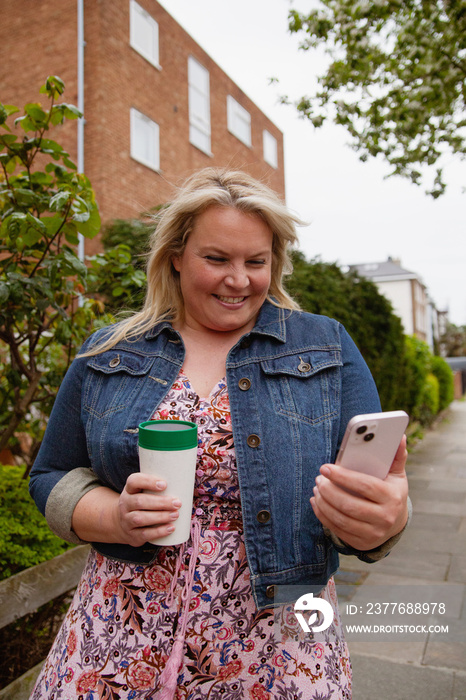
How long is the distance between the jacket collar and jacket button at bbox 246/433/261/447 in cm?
31

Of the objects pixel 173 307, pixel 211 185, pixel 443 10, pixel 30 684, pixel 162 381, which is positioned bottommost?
pixel 30 684

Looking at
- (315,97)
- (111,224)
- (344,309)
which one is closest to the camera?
(315,97)

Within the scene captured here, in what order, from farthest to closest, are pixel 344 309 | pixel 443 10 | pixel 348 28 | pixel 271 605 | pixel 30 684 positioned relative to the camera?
pixel 344 309 < pixel 348 28 < pixel 443 10 < pixel 30 684 < pixel 271 605

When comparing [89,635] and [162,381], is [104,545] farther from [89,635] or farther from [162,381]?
[162,381]

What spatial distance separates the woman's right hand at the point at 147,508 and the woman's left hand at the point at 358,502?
32 centimetres

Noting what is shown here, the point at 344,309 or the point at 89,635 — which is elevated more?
the point at 344,309

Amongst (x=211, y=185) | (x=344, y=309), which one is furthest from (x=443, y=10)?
(x=211, y=185)

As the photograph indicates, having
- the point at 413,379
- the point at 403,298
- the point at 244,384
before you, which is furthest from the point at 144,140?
the point at 403,298

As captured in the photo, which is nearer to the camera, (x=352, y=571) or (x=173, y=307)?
(x=173, y=307)

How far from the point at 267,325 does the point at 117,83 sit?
11261 mm

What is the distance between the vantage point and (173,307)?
1778mm

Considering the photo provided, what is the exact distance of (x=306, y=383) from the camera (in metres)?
1.48

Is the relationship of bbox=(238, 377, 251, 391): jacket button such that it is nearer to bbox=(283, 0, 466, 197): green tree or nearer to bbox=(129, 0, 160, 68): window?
bbox=(283, 0, 466, 197): green tree

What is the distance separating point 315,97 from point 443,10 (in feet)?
4.73
